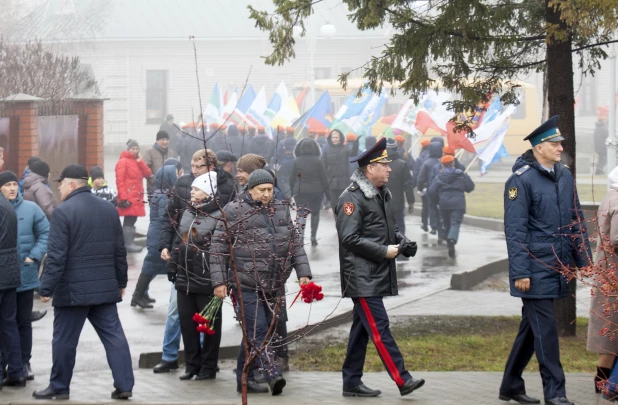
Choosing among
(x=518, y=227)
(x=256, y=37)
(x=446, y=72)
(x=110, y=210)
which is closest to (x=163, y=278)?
(x=446, y=72)

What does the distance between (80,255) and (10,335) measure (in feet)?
3.51

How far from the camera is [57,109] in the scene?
1997 centimetres

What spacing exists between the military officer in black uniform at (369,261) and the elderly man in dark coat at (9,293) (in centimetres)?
246

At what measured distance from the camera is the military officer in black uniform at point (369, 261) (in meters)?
7.68

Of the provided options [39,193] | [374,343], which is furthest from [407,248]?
[39,193]

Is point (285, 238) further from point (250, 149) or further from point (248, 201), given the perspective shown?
point (250, 149)

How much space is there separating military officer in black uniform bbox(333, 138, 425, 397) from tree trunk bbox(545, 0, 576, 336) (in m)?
2.83

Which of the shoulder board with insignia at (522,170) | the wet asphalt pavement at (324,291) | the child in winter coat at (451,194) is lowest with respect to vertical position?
the wet asphalt pavement at (324,291)

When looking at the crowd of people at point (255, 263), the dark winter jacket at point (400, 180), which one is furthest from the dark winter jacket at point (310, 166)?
the crowd of people at point (255, 263)

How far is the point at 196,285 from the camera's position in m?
8.59

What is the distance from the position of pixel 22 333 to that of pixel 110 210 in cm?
151

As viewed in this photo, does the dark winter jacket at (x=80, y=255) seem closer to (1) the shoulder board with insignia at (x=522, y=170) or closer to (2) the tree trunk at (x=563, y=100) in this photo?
(1) the shoulder board with insignia at (x=522, y=170)

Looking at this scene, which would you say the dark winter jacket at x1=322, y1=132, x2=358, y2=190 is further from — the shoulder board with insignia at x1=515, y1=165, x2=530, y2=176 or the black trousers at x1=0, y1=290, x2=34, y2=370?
the shoulder board with insignia at x1=515, y1=165, x2=530, y2=176

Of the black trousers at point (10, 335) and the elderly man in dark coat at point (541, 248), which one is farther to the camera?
the black trousers at point (10, 335)
